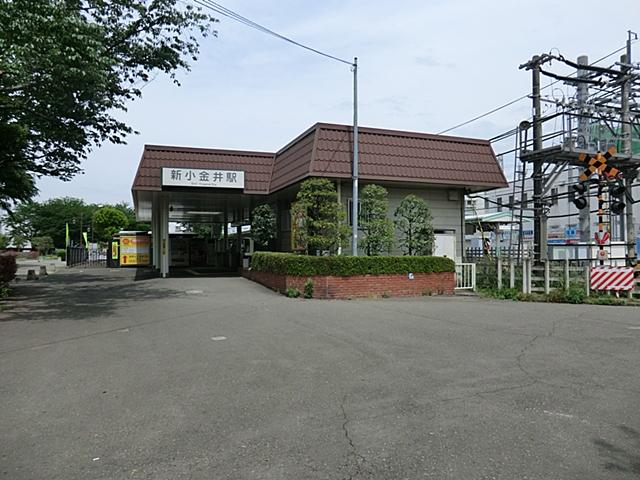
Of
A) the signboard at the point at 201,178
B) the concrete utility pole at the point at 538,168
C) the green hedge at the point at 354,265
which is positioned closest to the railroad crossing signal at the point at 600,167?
the concrete utility pole at the point at 538,168

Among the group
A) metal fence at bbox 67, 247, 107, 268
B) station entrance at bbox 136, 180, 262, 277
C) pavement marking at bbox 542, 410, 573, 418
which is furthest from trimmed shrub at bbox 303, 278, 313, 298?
metal fence at bbox 67, 247, 107, 268

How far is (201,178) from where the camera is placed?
771 inches

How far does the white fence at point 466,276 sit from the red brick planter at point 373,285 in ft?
3.65

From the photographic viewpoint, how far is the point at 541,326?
10266 mm

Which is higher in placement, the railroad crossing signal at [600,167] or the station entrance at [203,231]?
the railroad crossing signal at [600,167]

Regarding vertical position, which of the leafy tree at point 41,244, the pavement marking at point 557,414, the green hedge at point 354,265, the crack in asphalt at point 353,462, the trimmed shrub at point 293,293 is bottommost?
the crack in asphalt at point 353,462

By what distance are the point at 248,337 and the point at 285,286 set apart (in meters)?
6.63

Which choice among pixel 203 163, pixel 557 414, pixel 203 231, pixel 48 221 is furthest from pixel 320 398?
pixel 48 221

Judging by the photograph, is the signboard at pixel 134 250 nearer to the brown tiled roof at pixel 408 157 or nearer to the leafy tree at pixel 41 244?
the brown tiled roof at pixel 408 157

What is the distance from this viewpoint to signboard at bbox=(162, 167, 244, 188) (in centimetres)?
1906

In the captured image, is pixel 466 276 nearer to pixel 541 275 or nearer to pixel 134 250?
pixel 541 275

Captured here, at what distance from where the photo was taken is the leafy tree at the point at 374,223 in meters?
16.8

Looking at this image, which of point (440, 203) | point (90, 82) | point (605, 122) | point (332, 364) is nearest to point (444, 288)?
point (440, 203)

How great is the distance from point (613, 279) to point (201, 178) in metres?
14.3
